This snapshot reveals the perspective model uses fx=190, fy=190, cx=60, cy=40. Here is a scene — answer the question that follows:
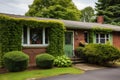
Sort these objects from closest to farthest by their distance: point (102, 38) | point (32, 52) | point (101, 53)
Answer: 1. point (101, 53)
2. point (32, 52)
3. point (102, 38)

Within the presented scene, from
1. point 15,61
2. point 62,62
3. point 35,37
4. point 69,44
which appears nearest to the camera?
point 15,61

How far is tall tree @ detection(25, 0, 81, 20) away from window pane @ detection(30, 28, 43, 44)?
2189 centimetres

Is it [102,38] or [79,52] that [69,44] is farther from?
[102,38]

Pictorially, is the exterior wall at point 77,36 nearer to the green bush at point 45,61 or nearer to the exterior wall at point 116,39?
the exterior wall at point 116,39

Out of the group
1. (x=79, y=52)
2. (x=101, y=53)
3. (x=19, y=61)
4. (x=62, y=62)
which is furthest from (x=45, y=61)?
(x=79, y=52)

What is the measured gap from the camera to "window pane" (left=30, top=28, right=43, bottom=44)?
1438 cm

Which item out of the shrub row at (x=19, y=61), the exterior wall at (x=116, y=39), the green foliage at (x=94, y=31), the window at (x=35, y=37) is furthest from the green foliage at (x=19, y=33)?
the exterior wall at (x=116, y=39)

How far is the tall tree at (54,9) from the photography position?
121 ft

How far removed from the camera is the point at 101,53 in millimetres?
14086

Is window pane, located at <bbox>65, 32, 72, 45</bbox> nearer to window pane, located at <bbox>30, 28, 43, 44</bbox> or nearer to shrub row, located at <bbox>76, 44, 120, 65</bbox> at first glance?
shrub row, located at <bbox>76, 44, 120, 65</bbox>

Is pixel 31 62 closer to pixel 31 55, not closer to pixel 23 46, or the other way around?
pixel 31 55

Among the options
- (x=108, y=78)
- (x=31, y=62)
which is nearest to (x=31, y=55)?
(x=31, y=62)

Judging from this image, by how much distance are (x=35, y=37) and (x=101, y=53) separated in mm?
5102

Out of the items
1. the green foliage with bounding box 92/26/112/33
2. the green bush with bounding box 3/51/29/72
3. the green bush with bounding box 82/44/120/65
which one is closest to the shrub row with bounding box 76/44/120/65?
the green bush with bounding box 82/44/120/65
